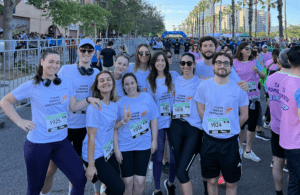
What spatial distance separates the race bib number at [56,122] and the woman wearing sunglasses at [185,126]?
135 cm

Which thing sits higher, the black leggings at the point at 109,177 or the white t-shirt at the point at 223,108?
the white t-shirt at the point at 223,108

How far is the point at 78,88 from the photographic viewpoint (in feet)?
10.7

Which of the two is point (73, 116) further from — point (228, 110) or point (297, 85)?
point (297, 85)

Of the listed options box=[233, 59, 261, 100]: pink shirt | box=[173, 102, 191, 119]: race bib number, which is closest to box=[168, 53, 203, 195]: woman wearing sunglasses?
box=[173, 102, 191, 119]: race bib number

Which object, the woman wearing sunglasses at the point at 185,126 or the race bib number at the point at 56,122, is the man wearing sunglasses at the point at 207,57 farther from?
the race bib number at the point at 56,122

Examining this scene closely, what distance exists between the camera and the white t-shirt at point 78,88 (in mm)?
3250

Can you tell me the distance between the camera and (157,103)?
357 cm

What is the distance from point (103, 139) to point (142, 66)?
146 cm

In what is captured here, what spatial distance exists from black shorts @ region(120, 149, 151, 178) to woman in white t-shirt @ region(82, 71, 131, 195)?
96 millimetres

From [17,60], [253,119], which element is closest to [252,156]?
[253,119]

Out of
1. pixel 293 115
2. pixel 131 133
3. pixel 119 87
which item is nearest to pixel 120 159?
pixel 131 133

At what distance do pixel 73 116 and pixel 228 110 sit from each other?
1.87 m

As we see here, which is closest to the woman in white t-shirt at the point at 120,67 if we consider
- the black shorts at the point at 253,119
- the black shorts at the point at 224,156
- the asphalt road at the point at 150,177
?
the black shorts at the point at 224,156

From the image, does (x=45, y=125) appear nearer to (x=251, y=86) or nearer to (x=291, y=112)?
(x=291, y=112)
